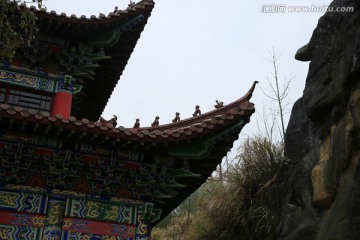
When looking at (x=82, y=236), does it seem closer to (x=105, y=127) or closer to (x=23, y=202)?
(x=23, y=202)

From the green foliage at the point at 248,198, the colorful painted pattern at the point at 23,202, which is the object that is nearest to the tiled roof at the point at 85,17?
the colorful painted pattern at the point at 23,202

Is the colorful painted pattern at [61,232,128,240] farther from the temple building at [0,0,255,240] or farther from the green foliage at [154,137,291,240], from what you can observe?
the green foliage at [154,137,291,240]

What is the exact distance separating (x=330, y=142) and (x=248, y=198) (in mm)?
5253

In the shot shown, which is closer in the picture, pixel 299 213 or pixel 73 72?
pixel 73 72

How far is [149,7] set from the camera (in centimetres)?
953

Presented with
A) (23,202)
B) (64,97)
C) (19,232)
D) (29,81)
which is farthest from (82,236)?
(29,81)

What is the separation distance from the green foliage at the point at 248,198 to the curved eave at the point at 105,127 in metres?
6.42

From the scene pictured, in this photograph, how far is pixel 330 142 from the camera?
9578mm

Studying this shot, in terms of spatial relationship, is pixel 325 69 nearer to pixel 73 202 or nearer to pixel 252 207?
pixel 252 207

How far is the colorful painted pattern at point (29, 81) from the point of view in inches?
351

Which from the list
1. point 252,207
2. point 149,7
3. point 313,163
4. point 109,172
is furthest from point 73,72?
point 252,207

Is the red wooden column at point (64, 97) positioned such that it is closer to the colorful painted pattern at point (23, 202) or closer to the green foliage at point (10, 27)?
the colorful painted pattern at point (23, 202)

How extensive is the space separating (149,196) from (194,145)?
1216 millimetres

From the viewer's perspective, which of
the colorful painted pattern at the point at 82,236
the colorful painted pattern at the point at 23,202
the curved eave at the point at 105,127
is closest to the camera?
the curved eave at the point at 105,127
